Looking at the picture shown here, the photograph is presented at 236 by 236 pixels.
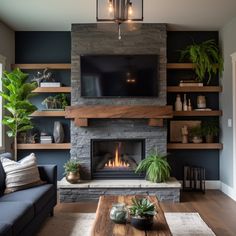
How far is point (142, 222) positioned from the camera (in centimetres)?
258

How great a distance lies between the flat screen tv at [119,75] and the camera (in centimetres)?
531

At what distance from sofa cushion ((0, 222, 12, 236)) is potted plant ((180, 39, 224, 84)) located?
164 inches

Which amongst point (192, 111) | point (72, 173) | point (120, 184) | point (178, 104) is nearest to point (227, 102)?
point (192, 111)

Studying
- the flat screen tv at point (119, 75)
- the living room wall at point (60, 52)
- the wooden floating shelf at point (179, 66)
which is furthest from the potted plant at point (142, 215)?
the wooden floating shelf at point (179, 66)

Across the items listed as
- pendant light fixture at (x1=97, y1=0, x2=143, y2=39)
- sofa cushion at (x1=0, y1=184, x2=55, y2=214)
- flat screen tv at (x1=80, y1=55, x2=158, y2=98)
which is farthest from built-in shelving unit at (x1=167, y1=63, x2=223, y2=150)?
pendant light fixture at (x1=97, y1=0, x2=143, y2=39)

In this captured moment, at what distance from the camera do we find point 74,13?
487 cm

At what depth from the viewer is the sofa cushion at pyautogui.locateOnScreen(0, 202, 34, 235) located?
8.65 feet

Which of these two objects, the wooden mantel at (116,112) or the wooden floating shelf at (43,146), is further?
the wooden floating shelf at (43,146)

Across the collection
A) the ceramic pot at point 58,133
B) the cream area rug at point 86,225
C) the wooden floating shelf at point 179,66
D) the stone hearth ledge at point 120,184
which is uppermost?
the wooden floating shelf at point 179,66

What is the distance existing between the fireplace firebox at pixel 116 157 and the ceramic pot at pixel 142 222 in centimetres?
274

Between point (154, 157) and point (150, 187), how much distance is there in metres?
0.48

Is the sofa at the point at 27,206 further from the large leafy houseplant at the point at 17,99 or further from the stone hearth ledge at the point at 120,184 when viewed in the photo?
the large leafy houseplant at the point at 17,99

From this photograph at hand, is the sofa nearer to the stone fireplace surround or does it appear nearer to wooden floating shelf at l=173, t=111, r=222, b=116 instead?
the stone fireplace surround

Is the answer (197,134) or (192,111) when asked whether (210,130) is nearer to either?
(197,134)
